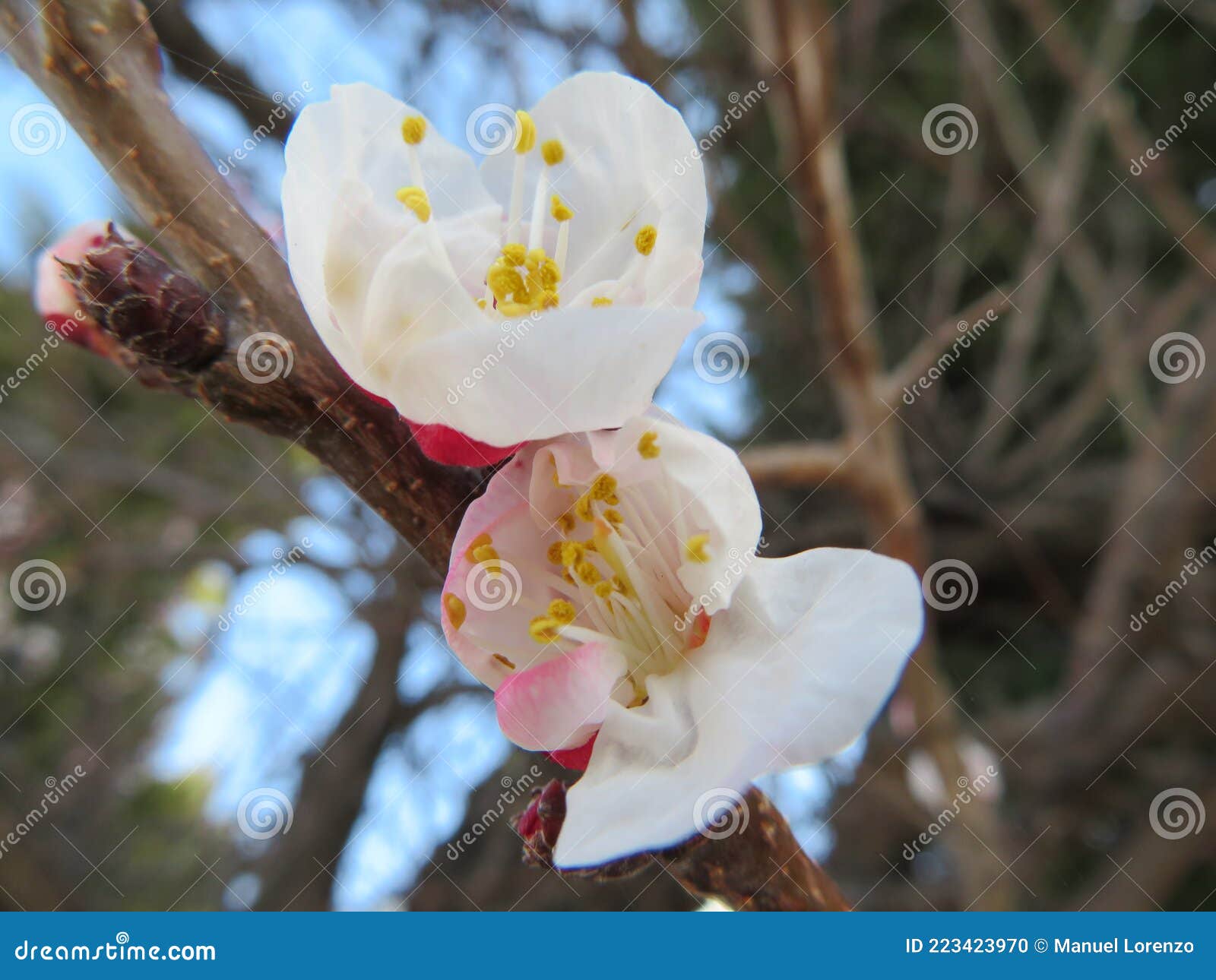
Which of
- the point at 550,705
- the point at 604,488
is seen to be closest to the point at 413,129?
the point at 604,488

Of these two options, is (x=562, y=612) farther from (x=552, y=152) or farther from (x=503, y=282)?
(x=552, y=152)

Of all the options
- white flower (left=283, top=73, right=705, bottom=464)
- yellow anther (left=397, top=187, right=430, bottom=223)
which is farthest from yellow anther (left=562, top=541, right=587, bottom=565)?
yellow anther (left=397, top=187, right=430, bottom=223)

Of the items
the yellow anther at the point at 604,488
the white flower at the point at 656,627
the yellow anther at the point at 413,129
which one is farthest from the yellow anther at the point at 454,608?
the yellow anther at the point at 413,129

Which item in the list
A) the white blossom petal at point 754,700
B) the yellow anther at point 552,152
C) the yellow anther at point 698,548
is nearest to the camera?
the white blossom petal at point 754,700

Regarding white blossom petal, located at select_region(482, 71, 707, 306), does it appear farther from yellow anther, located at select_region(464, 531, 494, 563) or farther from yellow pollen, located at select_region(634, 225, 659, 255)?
yellow anther, located at select_region(464, 531, 494, 563)

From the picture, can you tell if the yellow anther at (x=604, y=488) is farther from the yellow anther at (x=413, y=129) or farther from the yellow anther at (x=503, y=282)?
the yellow anther at (x=413, y=129)

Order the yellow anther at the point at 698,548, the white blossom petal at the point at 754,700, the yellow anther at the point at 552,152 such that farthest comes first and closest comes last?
the yellow anther at the point at 552,152 → the yellow anther at the point at 698,548 → the white blossom petal at the point at 754,700

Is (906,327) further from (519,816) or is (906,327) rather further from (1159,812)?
(519,816)
